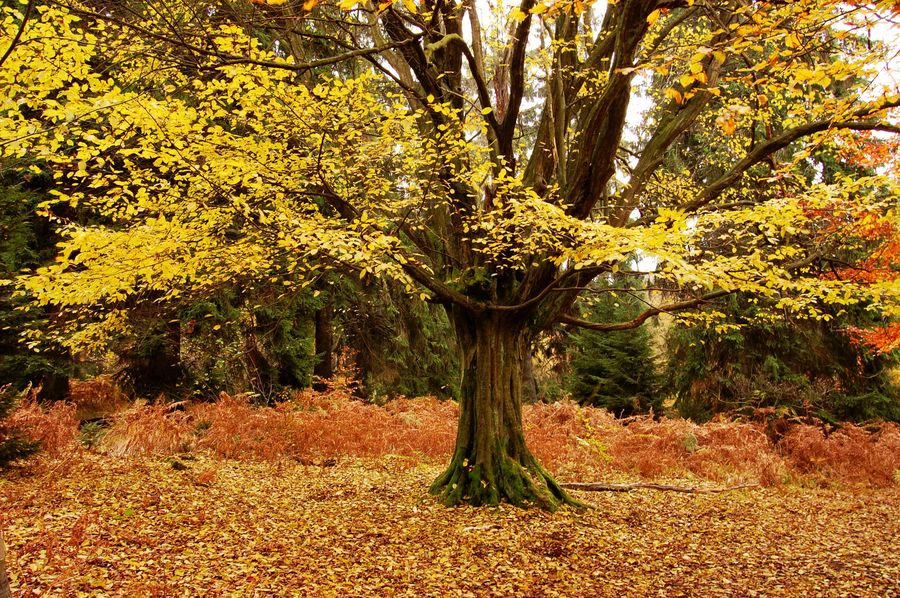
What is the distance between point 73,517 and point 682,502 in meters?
7.47

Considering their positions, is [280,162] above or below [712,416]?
above

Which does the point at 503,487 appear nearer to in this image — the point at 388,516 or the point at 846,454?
the point at 388,516

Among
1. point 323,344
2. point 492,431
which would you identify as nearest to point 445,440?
point 492,431

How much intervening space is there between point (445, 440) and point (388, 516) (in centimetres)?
429

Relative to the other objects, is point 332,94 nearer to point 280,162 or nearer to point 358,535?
point 280,162

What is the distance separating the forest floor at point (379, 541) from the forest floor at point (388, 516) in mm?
26

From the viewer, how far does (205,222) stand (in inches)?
237

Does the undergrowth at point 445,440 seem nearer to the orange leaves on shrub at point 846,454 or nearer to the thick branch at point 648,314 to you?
the orange leaves on shrub at point 846,454

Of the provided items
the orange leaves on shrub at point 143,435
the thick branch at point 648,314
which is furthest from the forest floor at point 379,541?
the thick branch at point 648,314

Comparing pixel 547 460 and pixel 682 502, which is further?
pixel 547 460

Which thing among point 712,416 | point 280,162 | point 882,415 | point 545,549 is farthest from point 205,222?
point 882,415

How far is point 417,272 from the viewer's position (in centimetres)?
602

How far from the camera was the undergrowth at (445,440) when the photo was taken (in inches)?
341

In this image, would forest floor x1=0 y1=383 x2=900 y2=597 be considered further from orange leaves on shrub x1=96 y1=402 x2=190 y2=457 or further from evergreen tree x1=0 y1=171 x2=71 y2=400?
evergreen tree x1=0 y1=171 x2=71 y2=400
